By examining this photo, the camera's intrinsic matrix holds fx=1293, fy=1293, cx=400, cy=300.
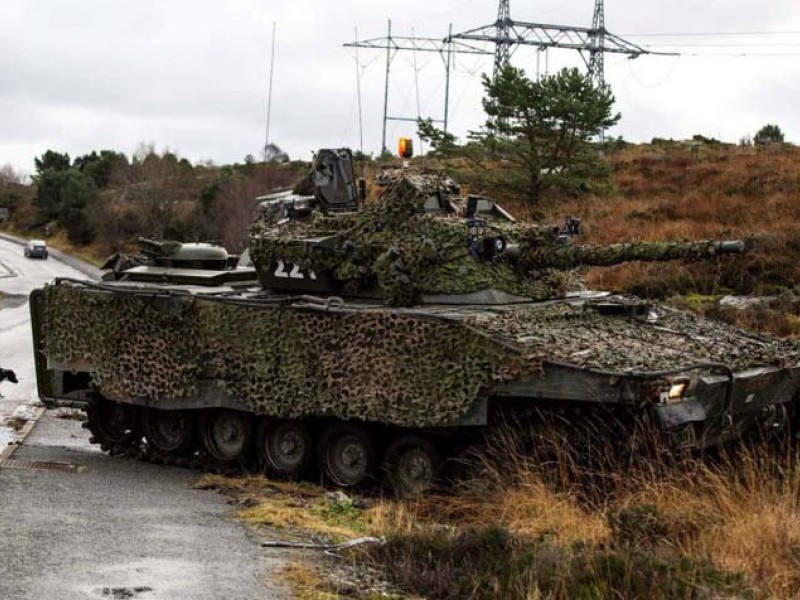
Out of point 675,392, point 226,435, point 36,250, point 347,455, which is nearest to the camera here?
point 675,392

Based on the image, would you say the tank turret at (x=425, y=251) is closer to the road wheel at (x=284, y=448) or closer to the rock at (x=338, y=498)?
the road wheel at (x=284, y=448)

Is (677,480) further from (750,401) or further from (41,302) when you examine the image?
(41,302)

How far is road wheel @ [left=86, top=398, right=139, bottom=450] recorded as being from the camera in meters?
14.9

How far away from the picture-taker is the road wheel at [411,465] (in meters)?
12.0

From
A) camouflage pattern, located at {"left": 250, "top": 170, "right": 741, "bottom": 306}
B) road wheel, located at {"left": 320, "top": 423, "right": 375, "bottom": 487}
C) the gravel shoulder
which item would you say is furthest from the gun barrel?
the gravel shoulder

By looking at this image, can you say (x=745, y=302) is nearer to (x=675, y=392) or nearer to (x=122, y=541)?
(x=675, y=392)

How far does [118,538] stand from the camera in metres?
9.45

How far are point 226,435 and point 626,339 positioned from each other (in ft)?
15.1

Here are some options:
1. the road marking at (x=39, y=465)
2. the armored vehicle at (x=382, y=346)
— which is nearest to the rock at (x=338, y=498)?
the armored vehicle at (x=382, y=346)

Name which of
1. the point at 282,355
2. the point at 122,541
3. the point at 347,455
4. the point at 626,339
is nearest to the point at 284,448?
the point at 347,455

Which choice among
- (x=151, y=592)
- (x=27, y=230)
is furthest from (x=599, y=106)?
(x=27, y=230)

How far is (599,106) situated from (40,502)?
74.3 ft

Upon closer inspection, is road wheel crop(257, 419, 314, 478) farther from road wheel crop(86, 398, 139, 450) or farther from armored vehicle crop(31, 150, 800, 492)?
road wheel crop(86, 398, 139, 450)

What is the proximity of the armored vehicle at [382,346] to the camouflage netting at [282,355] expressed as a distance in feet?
0.07
